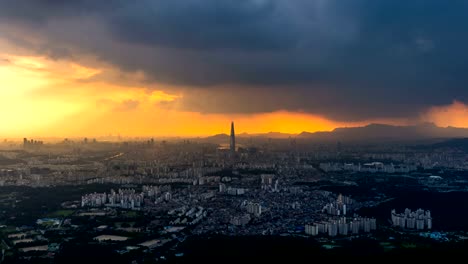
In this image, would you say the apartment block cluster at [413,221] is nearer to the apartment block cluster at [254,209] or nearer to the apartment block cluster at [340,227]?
the apartment block cluster at [340,227]

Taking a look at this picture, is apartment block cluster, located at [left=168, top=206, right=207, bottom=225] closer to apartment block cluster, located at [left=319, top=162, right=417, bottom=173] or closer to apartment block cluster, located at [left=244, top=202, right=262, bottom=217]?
apartment block cluster, located at [left=244, top=202, right=262, bottom=217]

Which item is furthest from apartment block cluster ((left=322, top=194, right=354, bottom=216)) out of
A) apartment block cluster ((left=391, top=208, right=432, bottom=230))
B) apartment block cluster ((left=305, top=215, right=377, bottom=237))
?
apartment block cluster ((left=305, top=215, right=377, bottom=237))

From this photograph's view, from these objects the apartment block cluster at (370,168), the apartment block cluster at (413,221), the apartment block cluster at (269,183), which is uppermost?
the apartment block cluster at (370,168)

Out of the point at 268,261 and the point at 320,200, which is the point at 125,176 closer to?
the point at 320,200

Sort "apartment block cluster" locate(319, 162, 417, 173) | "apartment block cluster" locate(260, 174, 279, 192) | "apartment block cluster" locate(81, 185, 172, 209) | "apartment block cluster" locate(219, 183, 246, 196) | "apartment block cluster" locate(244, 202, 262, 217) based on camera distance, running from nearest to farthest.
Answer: "apartment block cluster" locate(244, 202, 262, 217)
"apartment block cluster" locate(81, 185, 172, 209)
"apartment block cluster" locate(219, 183, 246, 196)
"apartment block cluster" locate(260, 174, 279, 192)
"apartment block cluster" locate(319, 162, 417, 173)

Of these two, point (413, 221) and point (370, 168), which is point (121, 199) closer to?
point (413, 221)

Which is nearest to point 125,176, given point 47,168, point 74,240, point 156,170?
point 156,170

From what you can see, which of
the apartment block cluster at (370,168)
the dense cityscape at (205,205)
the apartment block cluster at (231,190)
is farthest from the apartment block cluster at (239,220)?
the apartment block cluster at (370,168)

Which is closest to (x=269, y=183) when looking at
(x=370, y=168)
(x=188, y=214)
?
(x=188, y=214)
